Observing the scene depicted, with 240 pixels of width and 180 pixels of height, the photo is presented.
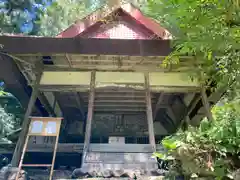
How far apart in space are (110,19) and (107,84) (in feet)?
6.22

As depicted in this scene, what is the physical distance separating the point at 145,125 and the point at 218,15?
660cm

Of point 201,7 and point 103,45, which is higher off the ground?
point 103,45

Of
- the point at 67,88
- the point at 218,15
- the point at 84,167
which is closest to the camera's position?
the point at 218,15

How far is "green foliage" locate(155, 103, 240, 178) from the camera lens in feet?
12.1

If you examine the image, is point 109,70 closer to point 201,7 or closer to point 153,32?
point 153,32

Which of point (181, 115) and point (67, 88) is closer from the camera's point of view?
point (67, 88)

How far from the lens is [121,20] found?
695cm

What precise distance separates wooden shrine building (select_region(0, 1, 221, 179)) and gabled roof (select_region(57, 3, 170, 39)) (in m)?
0.03

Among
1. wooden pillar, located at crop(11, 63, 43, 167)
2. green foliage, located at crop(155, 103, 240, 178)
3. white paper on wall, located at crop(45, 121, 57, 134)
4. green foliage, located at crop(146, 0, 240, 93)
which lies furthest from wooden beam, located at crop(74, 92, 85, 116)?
green foliage, located at crop(146, 0, 240, 93)

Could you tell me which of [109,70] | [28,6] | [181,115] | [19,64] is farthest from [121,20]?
[28,6]

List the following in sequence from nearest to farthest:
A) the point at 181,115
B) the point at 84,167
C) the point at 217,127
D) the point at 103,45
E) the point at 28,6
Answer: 1. the point at 217,127
2. the point at 84,167
3. the point at 103,45
4. the point at 181,115
5. the point at 28,6

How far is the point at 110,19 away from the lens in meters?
6.83

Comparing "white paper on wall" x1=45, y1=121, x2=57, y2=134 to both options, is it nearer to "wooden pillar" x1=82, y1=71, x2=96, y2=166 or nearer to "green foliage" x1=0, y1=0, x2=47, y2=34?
"wooden pillar" x1=82, y1=71, x2=96, y2=166

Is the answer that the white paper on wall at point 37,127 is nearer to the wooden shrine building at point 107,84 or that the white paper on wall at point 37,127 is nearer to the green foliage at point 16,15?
the wooden shrine building at point 107,84
